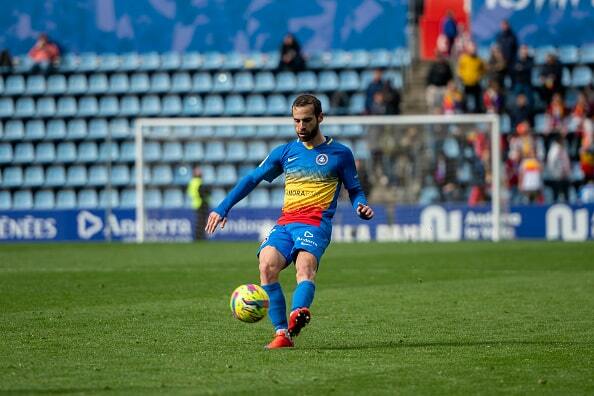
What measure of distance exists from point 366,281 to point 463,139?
1253 cm

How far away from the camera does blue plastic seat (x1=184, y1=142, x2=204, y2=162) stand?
2967 cm

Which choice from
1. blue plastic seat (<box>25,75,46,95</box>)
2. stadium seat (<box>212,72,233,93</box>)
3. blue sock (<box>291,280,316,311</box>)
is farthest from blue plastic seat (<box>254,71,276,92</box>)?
blue sock (<box>291,280,316,311</box>)

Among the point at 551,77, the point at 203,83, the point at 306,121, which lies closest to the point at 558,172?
the point at 551,77

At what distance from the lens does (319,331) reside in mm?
10117

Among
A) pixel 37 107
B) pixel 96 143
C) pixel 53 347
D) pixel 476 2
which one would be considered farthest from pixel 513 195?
pixel 53 347

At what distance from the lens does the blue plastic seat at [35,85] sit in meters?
33.3

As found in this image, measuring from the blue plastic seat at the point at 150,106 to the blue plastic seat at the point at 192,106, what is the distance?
668mm

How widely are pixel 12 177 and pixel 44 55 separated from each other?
146 inches

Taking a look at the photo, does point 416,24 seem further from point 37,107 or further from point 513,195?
Answer: point 37,107

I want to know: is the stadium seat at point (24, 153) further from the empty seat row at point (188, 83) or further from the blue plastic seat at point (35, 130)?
the empty seat row at point (188, 83)

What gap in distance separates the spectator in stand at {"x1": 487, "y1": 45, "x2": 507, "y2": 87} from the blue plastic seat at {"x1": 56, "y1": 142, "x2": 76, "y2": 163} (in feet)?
34.9

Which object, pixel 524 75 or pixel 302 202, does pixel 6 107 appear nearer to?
pixel 524 75

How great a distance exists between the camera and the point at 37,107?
33.3 m

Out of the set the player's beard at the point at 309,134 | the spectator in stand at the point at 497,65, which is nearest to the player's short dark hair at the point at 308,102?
the player's beard at the point at 309,134
